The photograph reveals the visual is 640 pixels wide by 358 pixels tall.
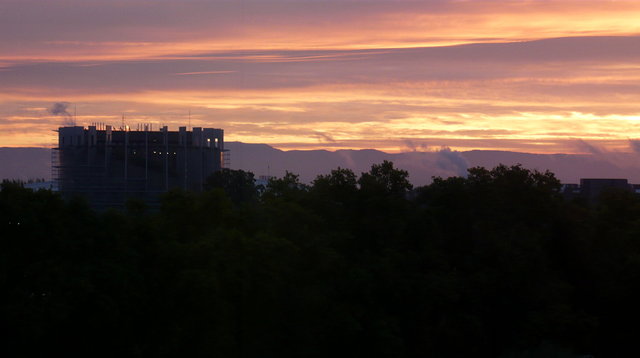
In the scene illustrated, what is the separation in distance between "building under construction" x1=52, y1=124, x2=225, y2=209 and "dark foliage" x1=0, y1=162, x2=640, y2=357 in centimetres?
5425

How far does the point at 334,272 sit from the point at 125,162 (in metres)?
62.2

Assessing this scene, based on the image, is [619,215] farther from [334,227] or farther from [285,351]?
[285,351]

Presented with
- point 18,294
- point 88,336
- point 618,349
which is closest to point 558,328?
point 618,349

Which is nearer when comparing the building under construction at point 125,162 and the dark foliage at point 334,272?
the dark foliage at point 334,272

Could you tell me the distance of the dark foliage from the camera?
2531 cm

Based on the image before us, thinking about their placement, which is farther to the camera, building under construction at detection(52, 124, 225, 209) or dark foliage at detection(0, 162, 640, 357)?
building under construction at detection(52, 124, 225, 209)

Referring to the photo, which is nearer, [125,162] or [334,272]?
[334,272]

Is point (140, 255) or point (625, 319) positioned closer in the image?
point (140, 255)

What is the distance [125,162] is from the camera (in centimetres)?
8781

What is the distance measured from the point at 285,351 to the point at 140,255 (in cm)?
593

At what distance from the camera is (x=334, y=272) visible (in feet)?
97.7

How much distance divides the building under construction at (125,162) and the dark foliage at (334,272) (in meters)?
54.3

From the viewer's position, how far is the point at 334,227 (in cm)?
3203

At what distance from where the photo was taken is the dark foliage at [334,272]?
2531 centimetres
